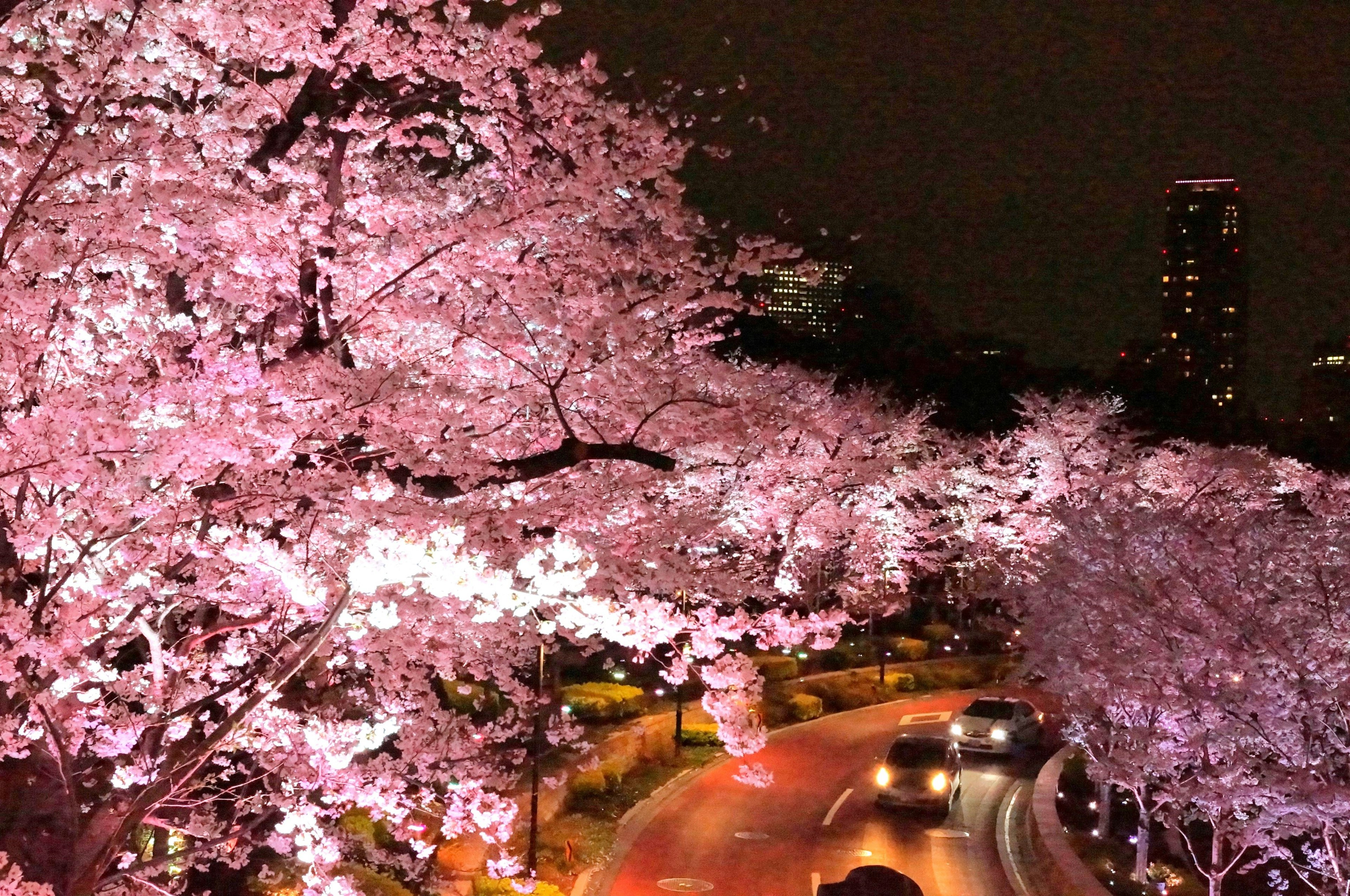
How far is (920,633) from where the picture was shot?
30.8 meters

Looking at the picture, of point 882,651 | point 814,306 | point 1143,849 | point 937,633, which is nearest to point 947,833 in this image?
point 1143,849

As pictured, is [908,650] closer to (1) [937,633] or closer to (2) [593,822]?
(1) [937,633]

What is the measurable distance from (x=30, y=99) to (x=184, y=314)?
1714mm

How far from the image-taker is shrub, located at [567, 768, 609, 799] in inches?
624

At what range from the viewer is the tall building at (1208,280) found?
130 m

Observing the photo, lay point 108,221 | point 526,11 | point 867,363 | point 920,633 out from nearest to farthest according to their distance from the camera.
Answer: point 108,221, point 526,11, point 920,633, point 867,363

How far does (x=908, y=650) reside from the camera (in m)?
28.0

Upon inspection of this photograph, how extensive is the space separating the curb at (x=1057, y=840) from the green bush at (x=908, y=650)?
8.82m

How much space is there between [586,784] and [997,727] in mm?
9045

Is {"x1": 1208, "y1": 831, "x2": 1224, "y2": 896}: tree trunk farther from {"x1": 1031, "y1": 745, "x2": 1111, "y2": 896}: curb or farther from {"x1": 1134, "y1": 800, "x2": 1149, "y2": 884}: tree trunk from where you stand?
{"x1": 1031, "y1": 745, "x2": 1111, "y2": 896}: curb

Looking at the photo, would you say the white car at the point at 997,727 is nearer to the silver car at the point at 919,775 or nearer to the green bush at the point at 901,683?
the silver car at the point at 919,775

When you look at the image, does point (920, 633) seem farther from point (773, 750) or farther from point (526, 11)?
point (526, 11)

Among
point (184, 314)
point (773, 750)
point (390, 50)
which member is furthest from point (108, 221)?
point (773, 750)

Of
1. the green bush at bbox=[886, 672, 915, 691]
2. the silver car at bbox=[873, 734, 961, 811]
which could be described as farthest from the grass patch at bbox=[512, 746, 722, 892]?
the green bush at bbox=[886, 672, 915, 691]
